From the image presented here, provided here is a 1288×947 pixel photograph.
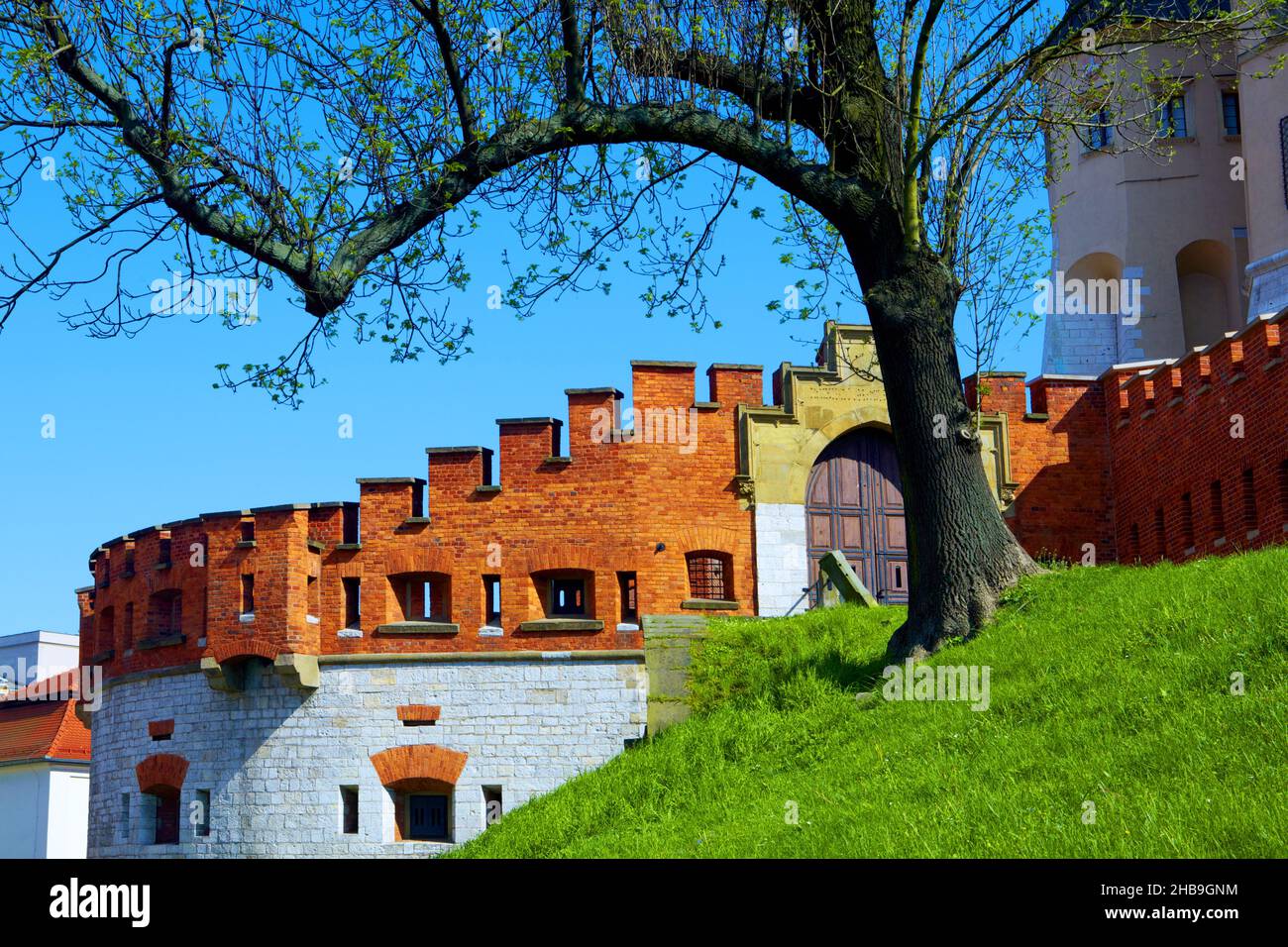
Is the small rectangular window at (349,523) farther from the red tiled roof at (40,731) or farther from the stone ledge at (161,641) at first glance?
the red tiled roof at (40,731)

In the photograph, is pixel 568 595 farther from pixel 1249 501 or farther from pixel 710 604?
pixel 1249 501

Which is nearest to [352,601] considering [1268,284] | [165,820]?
[165,820]

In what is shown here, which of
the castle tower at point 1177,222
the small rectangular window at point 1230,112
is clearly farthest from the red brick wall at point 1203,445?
the small rectangular window at point 1230,112

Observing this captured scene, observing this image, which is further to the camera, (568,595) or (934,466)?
(568,595)

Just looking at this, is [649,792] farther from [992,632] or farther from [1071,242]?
[1071,242]

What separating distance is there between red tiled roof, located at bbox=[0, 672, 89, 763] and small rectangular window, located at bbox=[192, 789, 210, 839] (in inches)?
489

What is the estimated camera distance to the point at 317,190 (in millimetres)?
12008

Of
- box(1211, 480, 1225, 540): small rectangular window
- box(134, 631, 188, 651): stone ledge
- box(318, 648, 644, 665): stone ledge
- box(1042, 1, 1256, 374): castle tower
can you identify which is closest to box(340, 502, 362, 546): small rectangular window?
box(318, 648, 644, 665): stone ledge

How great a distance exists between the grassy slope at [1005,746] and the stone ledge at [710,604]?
9186 millimetres

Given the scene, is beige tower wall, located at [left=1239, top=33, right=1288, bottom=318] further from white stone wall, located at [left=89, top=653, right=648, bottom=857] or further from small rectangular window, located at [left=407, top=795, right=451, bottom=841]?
small rectangular window, located at [left=407, top=795, right=451, bottom=841]

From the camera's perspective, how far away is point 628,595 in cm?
2445

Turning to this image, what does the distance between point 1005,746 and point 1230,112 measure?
89.5ft
